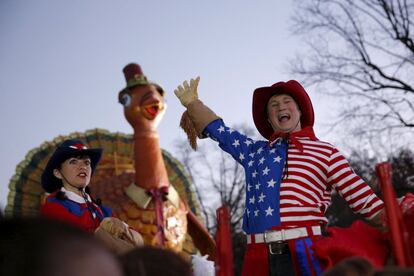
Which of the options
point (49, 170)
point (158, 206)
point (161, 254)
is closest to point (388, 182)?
point (161, 254)

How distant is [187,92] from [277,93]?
577 mm

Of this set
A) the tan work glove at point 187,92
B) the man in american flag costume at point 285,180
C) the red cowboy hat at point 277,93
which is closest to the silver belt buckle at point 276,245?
the man in american flag costume at point 285,180

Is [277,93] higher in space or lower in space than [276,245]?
higher

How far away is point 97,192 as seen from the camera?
24.7ft

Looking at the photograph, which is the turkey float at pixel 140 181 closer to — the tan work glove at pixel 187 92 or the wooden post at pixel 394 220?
the tan work glove at pixel 187 92

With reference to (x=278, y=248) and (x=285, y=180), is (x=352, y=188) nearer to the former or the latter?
(x=285, y=180)

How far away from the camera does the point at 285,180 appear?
3.02m

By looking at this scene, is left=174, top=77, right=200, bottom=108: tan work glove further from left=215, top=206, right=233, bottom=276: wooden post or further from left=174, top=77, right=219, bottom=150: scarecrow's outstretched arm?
left=215, top=206, right=233, bottom=276: wooden post

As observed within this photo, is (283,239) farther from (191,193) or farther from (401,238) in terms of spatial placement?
(191,193)

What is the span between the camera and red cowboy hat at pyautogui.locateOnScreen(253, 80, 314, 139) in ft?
11.0

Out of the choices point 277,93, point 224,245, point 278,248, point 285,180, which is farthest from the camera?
point 277,93

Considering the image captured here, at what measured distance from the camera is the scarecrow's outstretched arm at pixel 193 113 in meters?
3.39

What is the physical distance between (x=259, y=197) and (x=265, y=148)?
1.09 ft

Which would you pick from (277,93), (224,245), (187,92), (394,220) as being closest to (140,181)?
(187,92)
